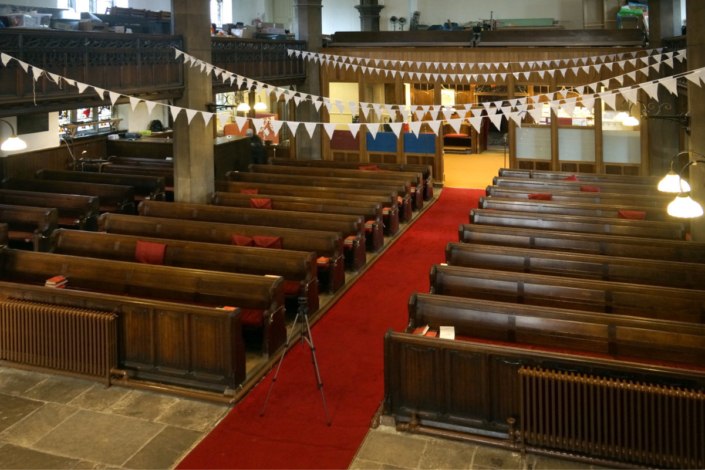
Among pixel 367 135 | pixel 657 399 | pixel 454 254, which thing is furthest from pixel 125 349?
pixel 367 135

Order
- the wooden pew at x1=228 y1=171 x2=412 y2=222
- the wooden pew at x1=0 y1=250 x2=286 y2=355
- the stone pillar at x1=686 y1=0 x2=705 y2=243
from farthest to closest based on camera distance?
the wooden pew at x1=228 y1=171 x2=412 y2=222, the stone pillar at x1=686 y1=0 x2=705 y2=243, the wooden pew at x1=0 y1=250 x2=286 y2=355

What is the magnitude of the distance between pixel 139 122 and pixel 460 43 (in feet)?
Result: 30.6

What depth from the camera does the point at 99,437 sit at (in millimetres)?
5949

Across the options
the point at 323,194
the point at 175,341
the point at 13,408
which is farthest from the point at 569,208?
the point at 13,408

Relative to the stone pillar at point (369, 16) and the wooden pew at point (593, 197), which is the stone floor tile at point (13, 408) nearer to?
the wooden pew at point (593, 197)

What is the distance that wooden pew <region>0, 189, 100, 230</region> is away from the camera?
1145 centimetres

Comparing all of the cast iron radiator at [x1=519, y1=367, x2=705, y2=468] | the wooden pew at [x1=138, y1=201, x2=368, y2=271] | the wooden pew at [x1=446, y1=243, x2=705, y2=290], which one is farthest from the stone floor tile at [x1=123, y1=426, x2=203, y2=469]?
the wooden pew at [x1=138, y1=201, x2=368, y2=271]

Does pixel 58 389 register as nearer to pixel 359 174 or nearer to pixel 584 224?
pixel 584 224

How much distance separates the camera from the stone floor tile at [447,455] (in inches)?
216

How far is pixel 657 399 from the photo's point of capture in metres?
5.27

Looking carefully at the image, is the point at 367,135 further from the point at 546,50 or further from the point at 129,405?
the point at 129,405

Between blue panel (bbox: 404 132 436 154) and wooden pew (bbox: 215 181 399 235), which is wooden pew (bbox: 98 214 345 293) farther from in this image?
blue panel (bbox: 404 132 436 154)

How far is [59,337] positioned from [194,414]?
1787 mm

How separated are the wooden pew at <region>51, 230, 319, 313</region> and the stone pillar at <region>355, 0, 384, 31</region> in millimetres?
16949
